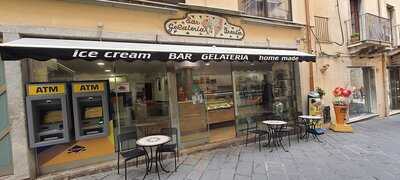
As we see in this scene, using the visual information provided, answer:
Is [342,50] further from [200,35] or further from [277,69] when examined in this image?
[200,35]

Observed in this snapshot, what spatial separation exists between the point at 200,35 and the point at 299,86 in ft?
14.2

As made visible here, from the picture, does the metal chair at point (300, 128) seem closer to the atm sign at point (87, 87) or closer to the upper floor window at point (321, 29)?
the upper floor window at point (321, 29)

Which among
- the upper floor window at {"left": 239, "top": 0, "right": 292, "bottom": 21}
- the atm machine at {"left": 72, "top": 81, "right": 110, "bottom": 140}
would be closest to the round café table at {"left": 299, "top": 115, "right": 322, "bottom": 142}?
the upper floor window at {"left": 239, "top": 0, "right": 292, "bottom": 21}

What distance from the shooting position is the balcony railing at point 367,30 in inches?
437

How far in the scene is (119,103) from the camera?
6.47 meters

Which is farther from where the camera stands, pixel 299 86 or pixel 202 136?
pixel 299 86

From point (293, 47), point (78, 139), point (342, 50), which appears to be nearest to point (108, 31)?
point (78, 139)

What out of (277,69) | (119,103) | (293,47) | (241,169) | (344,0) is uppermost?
(344,0)

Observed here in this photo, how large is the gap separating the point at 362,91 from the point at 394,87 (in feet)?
11.8

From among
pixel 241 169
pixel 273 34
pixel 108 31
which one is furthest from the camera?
pixel 273 34

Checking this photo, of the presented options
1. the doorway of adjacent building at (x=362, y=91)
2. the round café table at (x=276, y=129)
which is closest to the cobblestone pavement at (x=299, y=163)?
the round café table at (x=276, y=129)

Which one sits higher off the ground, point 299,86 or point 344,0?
point 344,0

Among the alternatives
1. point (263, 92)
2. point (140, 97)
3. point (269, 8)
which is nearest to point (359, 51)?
point (269, 8)

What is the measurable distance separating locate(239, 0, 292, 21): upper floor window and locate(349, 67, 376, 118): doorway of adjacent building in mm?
4673
